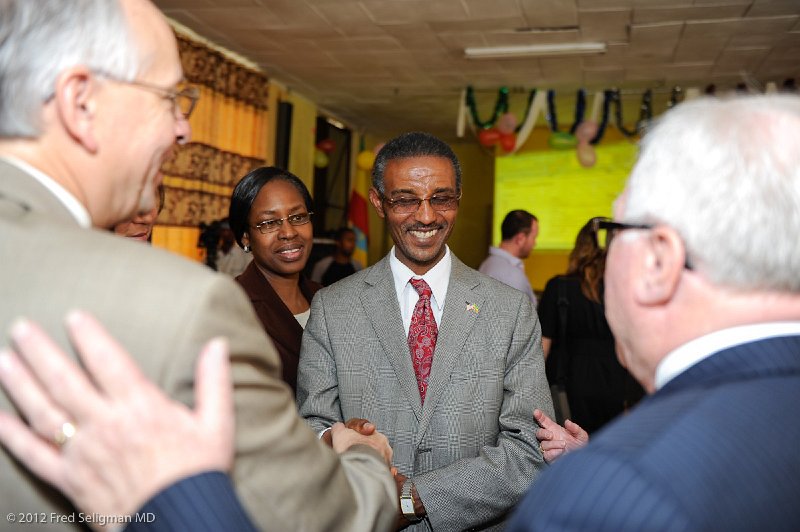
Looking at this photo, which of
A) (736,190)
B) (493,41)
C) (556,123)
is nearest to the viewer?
(736,190)

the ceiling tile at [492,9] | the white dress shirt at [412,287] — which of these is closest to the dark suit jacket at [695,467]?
the white dress shirt at [412,287]

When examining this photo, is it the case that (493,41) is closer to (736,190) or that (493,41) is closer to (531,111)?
(531,111)

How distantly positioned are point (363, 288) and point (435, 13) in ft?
13.9

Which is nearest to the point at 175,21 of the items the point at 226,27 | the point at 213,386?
the point at 226,27

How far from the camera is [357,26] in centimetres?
610

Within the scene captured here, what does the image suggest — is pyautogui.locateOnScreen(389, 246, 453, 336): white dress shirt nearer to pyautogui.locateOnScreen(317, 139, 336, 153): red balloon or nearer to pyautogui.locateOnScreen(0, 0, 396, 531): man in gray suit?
pyautogui.locateOnScreen(0, 0, 396, 531): man in gray suit

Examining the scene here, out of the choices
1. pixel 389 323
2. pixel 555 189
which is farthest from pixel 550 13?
pixel 389 323

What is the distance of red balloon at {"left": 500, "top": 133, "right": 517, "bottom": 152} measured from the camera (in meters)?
8.10

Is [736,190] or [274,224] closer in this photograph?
[736,190]

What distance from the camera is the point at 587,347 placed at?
3.94 meters

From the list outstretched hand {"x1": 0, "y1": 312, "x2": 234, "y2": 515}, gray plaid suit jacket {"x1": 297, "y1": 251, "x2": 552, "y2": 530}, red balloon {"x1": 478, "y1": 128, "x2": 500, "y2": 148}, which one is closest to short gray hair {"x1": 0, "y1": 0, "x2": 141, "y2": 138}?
outstretched hand {"x1": 0, "y1": 312, "x2": 234, "y2": 515}

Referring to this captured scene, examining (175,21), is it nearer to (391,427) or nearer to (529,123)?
(529,123)

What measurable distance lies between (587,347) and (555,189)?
20.2ft

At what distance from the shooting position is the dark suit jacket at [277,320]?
2336mm
